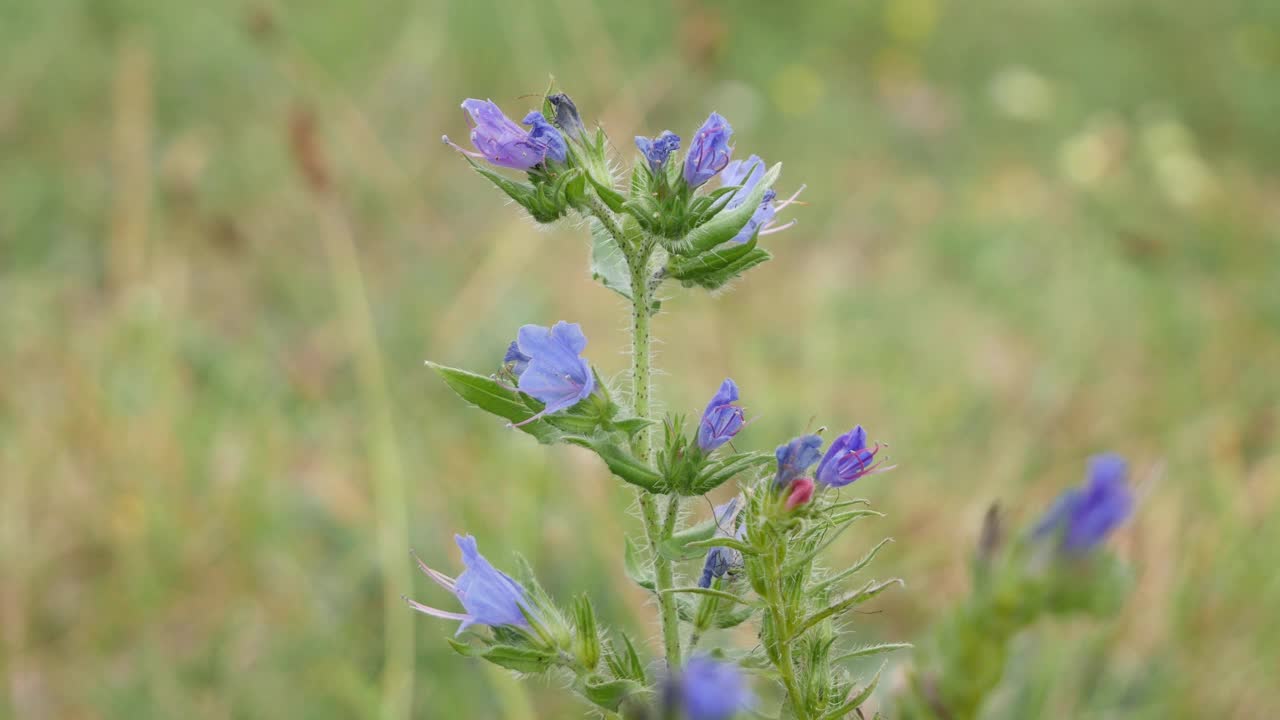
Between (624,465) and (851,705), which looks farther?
(624,465)

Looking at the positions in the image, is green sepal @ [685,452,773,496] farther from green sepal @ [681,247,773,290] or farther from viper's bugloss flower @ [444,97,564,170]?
viper's bugloss flower @ [444,97,564,170]

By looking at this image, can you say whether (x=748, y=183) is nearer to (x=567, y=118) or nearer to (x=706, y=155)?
(x=706, y=155)

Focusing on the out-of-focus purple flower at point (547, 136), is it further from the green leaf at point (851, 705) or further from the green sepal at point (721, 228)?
the green leaf at point (851, 705)

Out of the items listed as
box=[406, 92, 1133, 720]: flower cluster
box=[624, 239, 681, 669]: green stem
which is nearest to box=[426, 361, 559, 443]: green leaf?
box=[406, 92, 1133, 720]: flower cluster

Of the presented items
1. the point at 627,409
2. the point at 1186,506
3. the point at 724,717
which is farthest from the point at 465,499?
the point at 724,717


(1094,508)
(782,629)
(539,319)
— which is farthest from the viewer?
(539,319)

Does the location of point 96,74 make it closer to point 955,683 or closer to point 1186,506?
point 1186,506

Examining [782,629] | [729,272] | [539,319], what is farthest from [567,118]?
[539,319]
